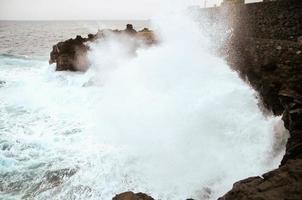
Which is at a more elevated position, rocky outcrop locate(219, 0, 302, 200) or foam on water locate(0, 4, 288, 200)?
rocky outcrop locate(219, 0, 302, 200)

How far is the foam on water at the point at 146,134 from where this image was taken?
253 inches

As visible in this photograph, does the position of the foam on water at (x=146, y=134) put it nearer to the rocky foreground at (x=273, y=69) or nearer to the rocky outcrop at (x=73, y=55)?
the rocky foreground at (x=273, y=69)

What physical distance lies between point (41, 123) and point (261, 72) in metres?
7.29

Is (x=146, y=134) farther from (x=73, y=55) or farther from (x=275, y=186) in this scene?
(x=73, y=55)

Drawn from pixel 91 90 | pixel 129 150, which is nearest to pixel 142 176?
pixel 129 150

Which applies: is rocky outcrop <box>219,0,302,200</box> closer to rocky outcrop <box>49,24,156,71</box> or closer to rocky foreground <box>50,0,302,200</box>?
rocky foreground <box>50,0,302,200</box>

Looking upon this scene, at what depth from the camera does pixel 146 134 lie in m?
8.60

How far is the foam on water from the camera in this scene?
253 inches

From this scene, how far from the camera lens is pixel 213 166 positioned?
677cm

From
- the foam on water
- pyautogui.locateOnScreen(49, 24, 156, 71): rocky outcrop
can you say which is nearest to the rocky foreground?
the foam on water

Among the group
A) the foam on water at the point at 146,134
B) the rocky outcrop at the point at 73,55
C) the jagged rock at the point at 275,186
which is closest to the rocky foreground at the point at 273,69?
the jagged rock at the point at 275,186

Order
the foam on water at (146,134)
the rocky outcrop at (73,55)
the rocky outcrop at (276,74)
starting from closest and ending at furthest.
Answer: the rocky outcrop at (276,74)
the foam on water at (146,134)
the rocky outcrop at (73,55)

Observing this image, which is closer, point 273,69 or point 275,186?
point 275,186

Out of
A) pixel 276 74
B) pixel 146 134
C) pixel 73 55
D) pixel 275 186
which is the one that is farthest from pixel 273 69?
pixel 73 55
